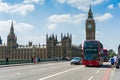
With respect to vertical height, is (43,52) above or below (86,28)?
below

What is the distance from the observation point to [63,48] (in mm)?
164750

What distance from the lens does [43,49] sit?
174000 millimetres

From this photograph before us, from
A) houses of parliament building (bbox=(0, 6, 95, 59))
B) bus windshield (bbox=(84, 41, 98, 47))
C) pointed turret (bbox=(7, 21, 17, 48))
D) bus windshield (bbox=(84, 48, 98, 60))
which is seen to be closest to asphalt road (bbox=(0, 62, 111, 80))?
bus windshield (bbox=(84, 41, 98, 47))

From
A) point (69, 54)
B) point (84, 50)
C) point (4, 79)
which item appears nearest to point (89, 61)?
point (84, 50)

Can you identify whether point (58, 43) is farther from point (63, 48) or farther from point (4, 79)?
point (4, 79)

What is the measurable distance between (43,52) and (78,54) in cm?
2261

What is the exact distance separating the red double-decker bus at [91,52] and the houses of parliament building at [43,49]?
12241cm

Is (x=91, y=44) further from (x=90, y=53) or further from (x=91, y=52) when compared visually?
(x=90, y=53)

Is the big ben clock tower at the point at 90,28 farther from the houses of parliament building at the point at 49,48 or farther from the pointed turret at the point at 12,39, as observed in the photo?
the pointed turret at the point at 12,39

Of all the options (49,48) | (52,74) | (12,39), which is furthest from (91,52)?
(12,39)

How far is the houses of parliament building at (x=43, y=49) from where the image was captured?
538 ft

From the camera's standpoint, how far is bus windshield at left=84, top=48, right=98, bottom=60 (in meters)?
38.2

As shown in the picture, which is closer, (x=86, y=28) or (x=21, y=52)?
(x=86, y=28)

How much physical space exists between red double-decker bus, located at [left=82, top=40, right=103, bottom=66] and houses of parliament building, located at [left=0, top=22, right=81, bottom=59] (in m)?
122
